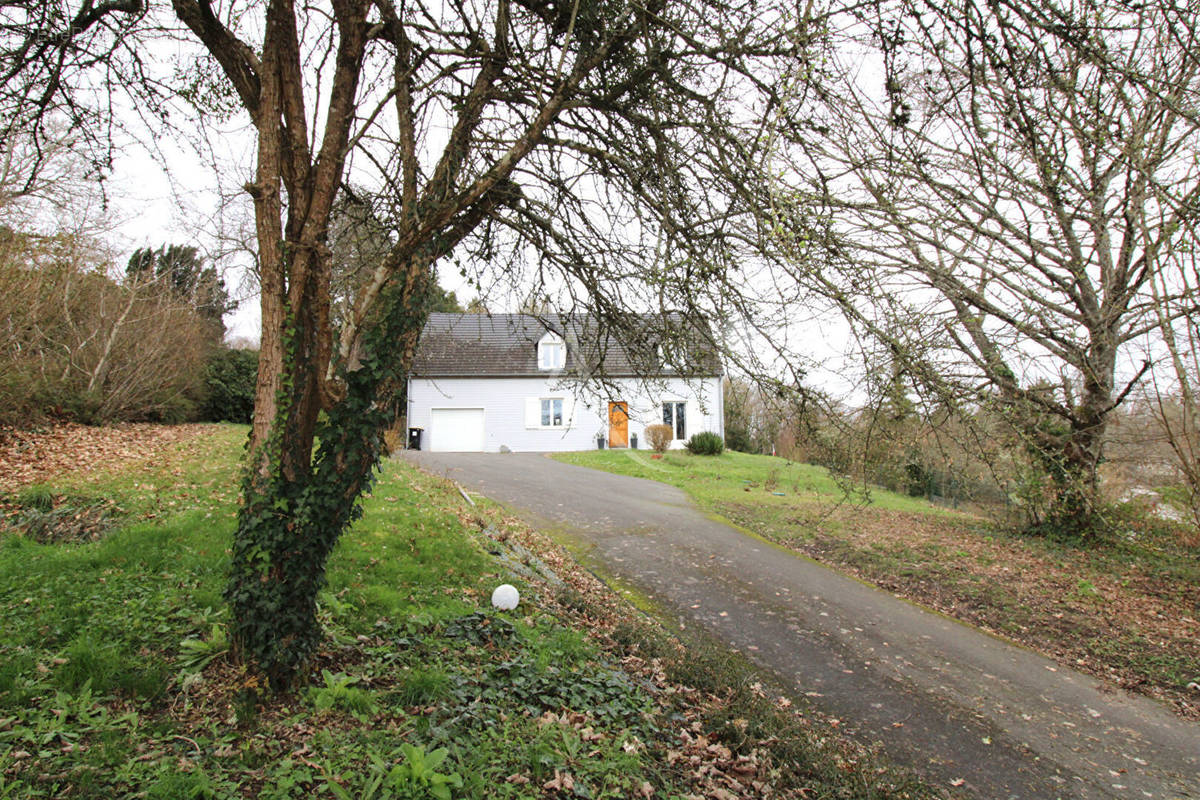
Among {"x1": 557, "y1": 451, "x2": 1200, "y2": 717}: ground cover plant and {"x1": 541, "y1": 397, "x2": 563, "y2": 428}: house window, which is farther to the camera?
{"x1": 541, "y1": 397, "x2": 563, "y2": 428}: house window

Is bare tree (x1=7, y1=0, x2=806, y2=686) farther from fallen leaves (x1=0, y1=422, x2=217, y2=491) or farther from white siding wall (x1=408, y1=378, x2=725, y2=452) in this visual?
white siding wall (x1=408, y1=378, x2=725, y2=452)

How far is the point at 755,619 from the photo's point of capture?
22.6 ft

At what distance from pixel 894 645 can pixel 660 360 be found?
13.0 ft

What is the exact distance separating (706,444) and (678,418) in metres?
2.85

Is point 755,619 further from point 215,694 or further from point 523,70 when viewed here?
point 523,70

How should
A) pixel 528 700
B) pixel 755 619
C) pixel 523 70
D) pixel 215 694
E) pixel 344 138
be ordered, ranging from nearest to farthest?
pixel 215 694
pixel 344 138
pixel 528 700
pixel 523 70
pixel 755 619

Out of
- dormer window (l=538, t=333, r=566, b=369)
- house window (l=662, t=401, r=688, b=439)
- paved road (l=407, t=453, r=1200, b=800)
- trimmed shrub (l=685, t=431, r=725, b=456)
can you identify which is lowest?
paved road (l=407, t=453, r=1200, b=800)

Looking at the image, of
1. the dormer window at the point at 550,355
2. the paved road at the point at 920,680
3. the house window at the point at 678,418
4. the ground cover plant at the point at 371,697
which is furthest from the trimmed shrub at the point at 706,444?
the ground cover plant at the point at 371,697

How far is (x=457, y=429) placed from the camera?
2544cm

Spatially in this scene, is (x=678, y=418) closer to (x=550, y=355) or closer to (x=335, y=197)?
(x=550, y=355)

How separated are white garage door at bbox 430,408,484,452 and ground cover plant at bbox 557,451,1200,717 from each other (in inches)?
507

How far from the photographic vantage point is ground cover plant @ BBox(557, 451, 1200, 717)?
659 cm

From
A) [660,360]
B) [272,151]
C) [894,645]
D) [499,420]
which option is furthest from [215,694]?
[499,420]

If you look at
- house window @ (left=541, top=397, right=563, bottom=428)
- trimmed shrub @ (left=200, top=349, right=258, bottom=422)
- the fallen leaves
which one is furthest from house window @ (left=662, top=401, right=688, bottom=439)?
the fallen leaves
